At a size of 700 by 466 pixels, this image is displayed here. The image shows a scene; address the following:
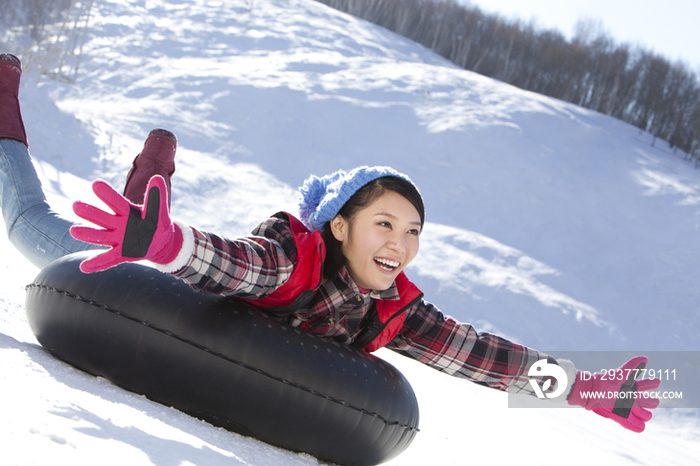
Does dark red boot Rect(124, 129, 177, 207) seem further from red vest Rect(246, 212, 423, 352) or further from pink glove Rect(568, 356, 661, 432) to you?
pink glove Rect(568, 356, 661, 432)

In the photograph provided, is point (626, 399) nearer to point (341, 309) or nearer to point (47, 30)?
point (341, 309)

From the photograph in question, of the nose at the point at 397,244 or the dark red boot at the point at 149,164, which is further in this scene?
the dark red boot at the point at 149,164

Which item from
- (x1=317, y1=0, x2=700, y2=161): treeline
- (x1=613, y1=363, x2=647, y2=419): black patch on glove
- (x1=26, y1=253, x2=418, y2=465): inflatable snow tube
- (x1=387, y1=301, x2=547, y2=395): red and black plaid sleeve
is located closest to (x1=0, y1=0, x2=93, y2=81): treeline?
(x1=26, y1=253, x2=418, y2=465): inflatable snow tube

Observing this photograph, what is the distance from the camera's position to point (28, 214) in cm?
246

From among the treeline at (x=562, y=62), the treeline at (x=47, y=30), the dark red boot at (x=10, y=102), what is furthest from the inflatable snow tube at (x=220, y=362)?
the treeline at (x=562, y=62)

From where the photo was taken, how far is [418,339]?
212 centimetres

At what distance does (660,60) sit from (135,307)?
25.6m

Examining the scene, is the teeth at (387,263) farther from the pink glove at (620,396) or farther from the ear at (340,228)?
the pink glove at (620,396)

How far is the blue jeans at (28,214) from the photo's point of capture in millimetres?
2386

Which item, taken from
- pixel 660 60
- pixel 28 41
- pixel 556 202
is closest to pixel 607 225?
pixel 556 202

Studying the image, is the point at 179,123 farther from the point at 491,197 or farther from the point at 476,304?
the point at 476,304

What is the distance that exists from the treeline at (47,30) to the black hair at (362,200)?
445 inches

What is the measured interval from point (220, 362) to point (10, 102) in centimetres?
204

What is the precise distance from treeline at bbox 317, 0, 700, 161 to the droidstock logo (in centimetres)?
2030
